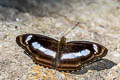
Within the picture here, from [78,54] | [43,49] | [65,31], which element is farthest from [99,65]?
[65,31]

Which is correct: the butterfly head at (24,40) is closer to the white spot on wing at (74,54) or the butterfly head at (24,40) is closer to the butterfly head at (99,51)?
the white spot on wing at (74,54)

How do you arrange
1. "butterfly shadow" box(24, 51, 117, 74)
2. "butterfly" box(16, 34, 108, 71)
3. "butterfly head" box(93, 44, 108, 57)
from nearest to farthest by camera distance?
"butterfly" box(16, 34, 108, 71)
"butterfly head" box(93, 44, 108, 57)
"butterfly shadow" box(24, 51, 117, 74)

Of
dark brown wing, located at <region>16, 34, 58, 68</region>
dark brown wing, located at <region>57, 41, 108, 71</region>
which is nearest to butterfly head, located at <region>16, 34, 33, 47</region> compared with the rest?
dark brown wing, located at <region>16, 34, 58, 68</region>

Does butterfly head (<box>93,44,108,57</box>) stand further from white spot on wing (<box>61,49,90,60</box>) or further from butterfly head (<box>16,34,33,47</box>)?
butterfly head (<box>16,34,33,47</box>)

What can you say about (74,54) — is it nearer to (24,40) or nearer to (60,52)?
(60,52)

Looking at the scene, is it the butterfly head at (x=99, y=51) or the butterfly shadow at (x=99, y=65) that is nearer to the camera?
the butterfly head at (x=99, y=51)

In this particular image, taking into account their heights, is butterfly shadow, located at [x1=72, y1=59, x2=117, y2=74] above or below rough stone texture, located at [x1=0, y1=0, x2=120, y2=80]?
above

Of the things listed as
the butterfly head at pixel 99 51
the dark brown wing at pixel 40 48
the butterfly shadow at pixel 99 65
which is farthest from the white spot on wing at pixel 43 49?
the butterfly head at pixel 99 51

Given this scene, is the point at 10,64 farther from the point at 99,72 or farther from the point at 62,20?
the point at 62,20
